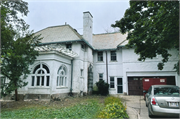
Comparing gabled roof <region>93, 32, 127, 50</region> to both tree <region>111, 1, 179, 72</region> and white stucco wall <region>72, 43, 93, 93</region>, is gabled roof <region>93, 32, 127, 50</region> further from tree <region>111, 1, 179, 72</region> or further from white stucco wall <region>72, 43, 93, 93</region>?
tree <region>111, 1, 179, 72</region>

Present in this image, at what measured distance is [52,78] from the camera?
11281mm

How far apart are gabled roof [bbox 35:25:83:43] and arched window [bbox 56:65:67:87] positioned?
12.1 feet

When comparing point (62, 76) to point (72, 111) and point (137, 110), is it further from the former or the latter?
point (137, 110)

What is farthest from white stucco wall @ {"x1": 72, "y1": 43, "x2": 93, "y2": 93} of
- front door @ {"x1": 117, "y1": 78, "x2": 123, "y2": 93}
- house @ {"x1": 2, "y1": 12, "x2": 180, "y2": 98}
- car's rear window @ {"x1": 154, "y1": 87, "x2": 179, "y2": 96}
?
car's rear window @ {"x1": 154, "y1": 87, "x2": 179, "y2": 96}

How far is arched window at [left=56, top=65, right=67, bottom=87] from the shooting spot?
40.8 feet

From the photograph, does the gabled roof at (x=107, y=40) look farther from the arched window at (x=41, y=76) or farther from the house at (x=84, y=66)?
the arched window at (x=41, y=76)

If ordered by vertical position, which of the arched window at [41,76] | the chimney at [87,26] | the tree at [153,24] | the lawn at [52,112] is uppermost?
the chimney at [87,26]

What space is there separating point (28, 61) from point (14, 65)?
1012 mm

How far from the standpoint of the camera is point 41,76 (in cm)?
1177

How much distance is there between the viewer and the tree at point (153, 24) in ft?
23.2

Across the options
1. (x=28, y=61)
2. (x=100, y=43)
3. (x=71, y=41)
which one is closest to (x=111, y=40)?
(x=100, y=43)

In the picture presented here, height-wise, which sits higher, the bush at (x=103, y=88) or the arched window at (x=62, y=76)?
the arched window at (x=62, y=76)

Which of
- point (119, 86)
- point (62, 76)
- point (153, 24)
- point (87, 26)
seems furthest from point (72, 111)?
point (87, 26)

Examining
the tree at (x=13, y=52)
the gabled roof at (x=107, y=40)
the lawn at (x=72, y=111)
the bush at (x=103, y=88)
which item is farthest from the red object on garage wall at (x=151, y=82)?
the tree at (x=13, y=52)
